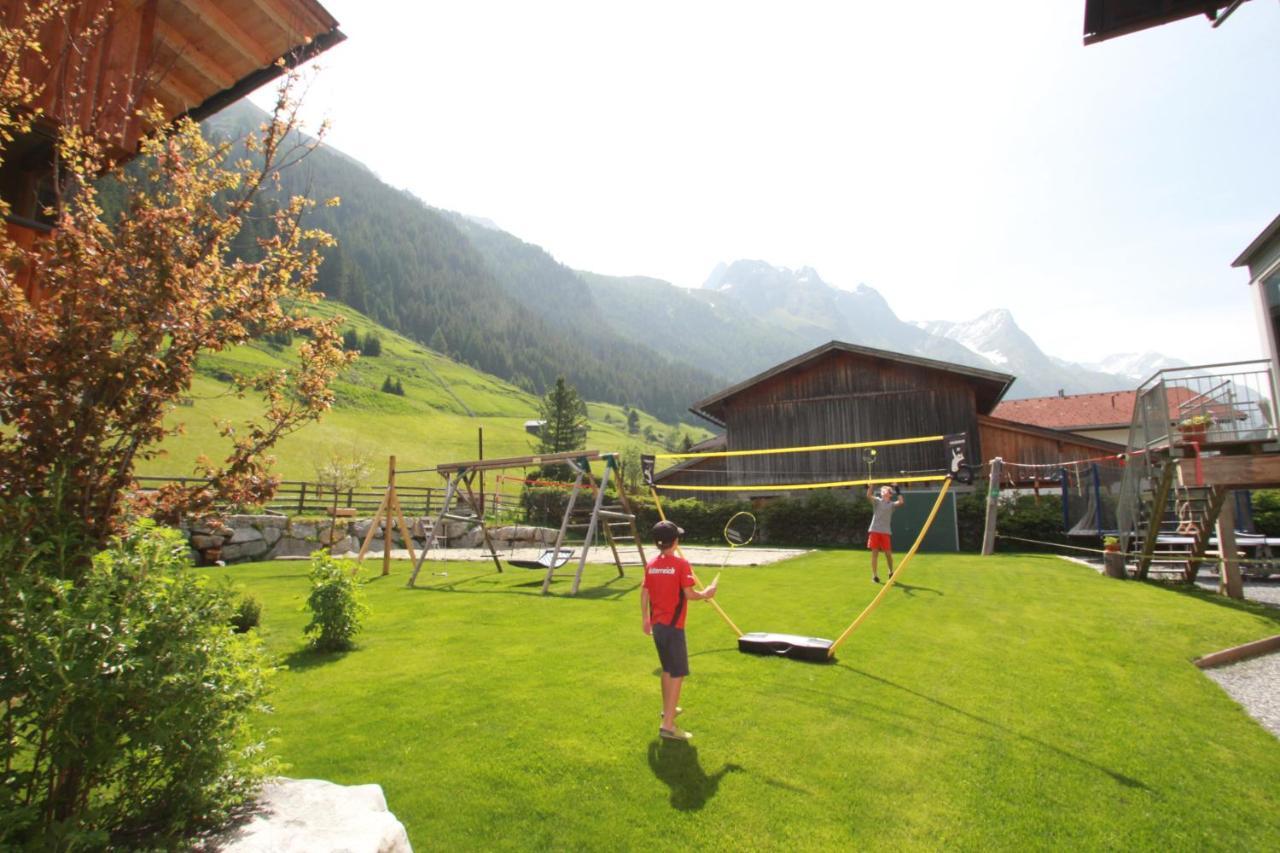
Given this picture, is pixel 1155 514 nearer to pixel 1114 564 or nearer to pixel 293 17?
pixel 1114 564

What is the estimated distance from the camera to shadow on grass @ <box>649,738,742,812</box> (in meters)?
4.38

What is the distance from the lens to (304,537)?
77.8 feet

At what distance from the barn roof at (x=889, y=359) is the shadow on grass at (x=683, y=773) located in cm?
2295

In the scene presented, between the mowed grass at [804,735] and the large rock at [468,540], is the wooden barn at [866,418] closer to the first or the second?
the large rock at [468,540]

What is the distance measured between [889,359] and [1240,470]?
58.0 feet

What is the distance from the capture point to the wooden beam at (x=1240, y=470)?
1117 cm

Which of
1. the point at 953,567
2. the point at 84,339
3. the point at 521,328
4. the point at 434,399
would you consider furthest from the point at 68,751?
the point at 521,328

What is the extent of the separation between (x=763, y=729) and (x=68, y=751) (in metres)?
4.66

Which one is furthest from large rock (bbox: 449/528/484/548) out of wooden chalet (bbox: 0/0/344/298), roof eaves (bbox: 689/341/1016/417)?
wooden chalet (bbox: 0/0/344/298)

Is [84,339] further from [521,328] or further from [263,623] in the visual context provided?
[521,328]

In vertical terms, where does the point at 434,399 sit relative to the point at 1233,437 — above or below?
above

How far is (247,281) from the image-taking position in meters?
3.62

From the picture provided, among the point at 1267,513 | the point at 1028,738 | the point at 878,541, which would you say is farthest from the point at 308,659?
the point at 1267,513

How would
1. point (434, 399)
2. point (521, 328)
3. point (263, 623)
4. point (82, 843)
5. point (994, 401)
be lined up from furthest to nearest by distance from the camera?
1. point (521, 328)
2. point (434, 399)
3. point (994, 401)
4. point (263, 623)
5. point (82, 843)
